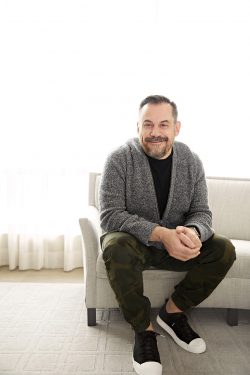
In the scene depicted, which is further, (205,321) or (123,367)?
(205,321)

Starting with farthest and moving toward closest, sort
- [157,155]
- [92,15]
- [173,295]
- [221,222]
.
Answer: [92,15], [221,222], [157,155], [173,295]

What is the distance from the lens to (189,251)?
1.42 meters

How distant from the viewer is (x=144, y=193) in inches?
64.7

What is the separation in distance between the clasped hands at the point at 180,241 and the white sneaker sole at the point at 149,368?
432 millimetres

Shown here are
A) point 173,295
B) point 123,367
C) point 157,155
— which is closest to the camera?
point 123,367

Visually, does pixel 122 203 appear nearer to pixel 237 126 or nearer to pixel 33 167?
pixel 33 167

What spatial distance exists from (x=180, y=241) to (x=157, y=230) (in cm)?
11

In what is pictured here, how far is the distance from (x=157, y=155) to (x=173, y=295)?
684mm

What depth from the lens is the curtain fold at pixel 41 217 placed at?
7.89 ft

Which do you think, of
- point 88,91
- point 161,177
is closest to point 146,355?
point 161,177

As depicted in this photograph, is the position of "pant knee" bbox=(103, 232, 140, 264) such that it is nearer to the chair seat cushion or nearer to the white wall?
the chair seat cushion

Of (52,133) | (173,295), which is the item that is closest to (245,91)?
(52,133)

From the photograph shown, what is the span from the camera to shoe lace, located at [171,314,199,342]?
1491mm

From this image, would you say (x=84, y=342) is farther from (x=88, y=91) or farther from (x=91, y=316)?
(x=88, y=91)
